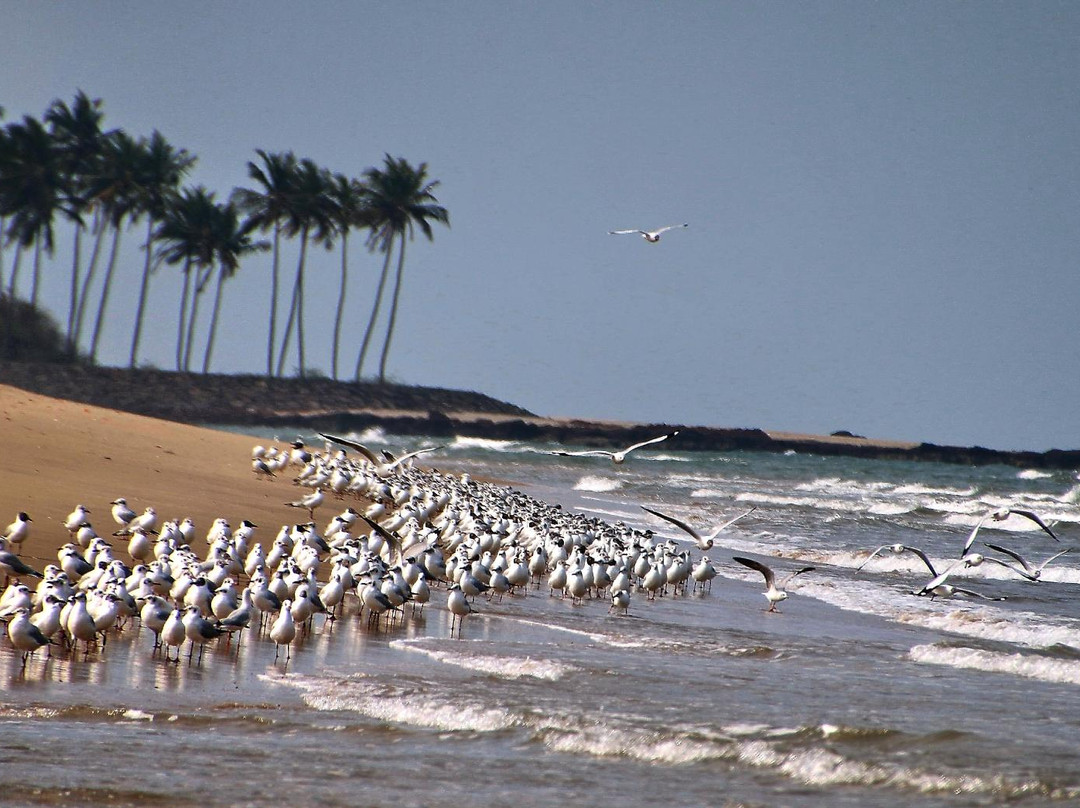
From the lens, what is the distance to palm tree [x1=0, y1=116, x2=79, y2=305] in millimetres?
76125

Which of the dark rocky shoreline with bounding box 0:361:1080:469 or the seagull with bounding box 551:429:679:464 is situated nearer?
the seagull with bounding box 551:429:679:464

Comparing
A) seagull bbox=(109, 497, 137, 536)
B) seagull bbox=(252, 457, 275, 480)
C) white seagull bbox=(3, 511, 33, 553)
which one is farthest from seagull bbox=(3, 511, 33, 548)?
seagull bbox=(252, 457, 275, 480)

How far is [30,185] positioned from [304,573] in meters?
69.2

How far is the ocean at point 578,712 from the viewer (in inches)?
288

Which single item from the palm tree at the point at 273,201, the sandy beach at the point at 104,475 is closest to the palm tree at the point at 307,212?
the palm tree at the point at 273,201

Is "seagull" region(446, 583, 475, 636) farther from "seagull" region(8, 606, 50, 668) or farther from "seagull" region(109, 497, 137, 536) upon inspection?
"seagull" region(8, 606, 50, 668)

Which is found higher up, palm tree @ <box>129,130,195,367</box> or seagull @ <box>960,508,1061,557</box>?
palm tree @ <box>129,130,195,367</box>

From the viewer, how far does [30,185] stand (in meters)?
76.2

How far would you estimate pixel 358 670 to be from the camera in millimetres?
10586

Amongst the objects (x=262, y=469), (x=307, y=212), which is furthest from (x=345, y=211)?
(x=262, y=469)

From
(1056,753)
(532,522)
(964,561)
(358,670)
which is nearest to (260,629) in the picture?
(358,670)

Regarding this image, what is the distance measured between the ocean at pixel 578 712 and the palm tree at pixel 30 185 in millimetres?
66979

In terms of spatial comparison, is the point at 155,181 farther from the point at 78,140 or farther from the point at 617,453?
the point at 617,453

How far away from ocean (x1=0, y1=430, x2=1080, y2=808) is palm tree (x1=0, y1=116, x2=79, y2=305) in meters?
67.0
